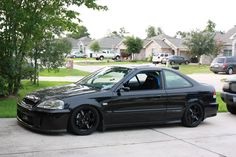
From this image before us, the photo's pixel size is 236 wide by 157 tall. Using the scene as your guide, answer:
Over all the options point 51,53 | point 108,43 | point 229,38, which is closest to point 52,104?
point 51,53

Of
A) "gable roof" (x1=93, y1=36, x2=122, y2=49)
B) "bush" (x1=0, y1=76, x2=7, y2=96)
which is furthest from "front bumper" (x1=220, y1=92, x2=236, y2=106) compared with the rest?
"gable roof" (x1=93, y1=36, x2=122, y2=49)

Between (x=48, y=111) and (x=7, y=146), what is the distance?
3.55ft

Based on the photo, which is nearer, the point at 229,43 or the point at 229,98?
the point at 229,98

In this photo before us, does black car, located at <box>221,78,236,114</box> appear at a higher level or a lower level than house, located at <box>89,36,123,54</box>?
lower

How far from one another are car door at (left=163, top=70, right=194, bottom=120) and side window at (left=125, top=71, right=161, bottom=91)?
189 mm

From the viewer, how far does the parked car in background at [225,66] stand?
3784 cm

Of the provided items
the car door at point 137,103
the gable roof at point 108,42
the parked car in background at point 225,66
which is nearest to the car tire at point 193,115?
the car door at point 137,103

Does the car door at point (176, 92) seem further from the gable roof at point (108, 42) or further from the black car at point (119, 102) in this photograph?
the gable roof at point (108, 42)

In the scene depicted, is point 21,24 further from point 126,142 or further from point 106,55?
point 106,55

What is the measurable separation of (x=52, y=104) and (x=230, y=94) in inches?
211

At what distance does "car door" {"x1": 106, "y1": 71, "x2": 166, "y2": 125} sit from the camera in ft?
27.5

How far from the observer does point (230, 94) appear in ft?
36.1

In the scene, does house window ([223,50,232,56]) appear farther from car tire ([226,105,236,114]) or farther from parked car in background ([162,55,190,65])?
car tire ([226,105,236,114])

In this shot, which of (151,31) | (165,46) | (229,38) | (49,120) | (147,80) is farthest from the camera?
(151,31)
